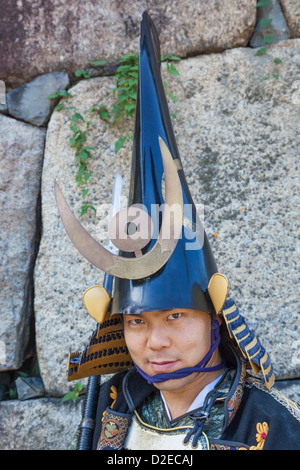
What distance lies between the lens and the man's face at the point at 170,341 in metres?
1.54

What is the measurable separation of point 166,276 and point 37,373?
1.29 m

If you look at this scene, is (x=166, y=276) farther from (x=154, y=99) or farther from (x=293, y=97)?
(x=293, y=97)

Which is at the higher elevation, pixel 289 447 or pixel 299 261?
pixel 299 261

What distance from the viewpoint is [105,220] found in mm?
2467

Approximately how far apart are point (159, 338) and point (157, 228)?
1.18ft

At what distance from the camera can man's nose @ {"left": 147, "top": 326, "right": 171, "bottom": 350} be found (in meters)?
1.52

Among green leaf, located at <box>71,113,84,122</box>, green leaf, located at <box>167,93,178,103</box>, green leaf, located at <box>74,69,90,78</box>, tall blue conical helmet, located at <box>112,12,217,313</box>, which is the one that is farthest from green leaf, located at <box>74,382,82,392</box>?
green leaf, located at <box>74,69,90,78</box>

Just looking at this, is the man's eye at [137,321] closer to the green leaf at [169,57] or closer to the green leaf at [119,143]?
the green leaf at [119,143]

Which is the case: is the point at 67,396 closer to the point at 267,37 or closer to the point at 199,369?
the point at 199,369

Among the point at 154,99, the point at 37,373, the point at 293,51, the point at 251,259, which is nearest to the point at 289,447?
the point at 251,259

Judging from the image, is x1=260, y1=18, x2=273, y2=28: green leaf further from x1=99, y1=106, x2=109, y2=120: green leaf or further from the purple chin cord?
the purple chin cord

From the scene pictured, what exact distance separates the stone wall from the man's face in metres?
0.73

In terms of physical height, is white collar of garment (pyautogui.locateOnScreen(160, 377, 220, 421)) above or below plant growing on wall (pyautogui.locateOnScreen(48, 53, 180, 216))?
below

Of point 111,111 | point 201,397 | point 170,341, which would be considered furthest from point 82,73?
point 201,397
